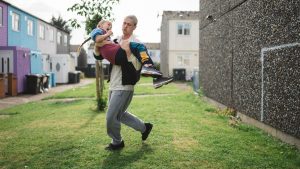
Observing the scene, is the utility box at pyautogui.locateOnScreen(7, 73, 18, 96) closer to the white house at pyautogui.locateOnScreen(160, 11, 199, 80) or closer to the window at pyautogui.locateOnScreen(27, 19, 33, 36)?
the window at pyautogui.locateOnScreen(27, 19, 33, 36)

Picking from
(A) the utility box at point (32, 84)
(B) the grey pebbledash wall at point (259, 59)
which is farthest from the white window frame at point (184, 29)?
(B) the grey pebbledash wall at point (259, 59)

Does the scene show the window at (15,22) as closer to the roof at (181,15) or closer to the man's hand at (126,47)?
the man's hand at (126,47)

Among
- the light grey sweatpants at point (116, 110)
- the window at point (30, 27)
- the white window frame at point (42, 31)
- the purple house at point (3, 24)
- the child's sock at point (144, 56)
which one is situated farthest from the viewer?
the white window frame at point (42, 31)

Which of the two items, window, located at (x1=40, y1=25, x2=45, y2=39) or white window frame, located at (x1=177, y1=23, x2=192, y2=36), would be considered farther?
white window frame, located at (x1=177, y1=23, x2=192, y2=36)

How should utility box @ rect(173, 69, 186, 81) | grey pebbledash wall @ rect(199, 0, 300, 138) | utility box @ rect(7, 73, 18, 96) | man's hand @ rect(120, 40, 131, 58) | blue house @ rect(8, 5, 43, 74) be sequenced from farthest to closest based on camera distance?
utility box @ rect(173, 69, 186, 81) → blue house @ rect(8, 5, 43, 74) → utility box @ rect(7, 73, 18, 96) → grey pebbledash wall @ rect(199, 0, 300, 138) → man's hand @ rect(120, 40, 131, 58)

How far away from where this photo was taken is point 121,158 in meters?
5.28

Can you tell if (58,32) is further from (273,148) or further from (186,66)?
(273,148)

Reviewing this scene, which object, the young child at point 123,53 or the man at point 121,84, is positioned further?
the man at point 121,84

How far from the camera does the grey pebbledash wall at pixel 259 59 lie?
19.9ft

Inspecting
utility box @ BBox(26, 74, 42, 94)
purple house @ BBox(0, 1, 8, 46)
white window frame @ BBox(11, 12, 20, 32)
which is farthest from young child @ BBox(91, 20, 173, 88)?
white window frame @ BBox(11, 12, 20, 32)

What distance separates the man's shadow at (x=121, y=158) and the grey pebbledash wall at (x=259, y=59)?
2.45 m

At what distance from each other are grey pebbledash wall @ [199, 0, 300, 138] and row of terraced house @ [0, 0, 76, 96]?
34.9 ft

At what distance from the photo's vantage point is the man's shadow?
4.95m

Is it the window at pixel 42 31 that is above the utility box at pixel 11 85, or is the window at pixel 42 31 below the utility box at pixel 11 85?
above
